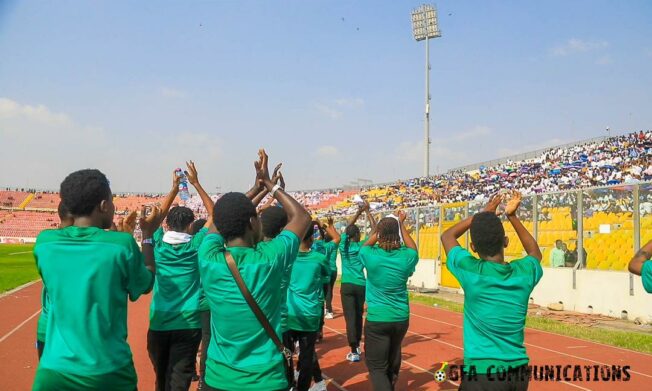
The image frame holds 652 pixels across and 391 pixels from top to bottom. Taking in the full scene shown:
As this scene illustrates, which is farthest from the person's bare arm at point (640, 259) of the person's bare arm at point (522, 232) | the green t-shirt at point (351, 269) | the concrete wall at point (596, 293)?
the concrete wall at point (596, 293)

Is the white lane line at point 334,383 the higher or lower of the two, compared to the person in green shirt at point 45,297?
lower

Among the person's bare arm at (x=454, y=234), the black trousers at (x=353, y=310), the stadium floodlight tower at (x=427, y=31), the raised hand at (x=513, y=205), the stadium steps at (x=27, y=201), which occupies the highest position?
the stadium floodlight tower at (x=427, y=31)

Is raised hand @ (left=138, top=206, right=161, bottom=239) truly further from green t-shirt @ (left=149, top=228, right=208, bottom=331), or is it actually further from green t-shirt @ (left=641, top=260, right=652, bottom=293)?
green t-shirt @ (left=641, top=260, right=652, bottom=293)

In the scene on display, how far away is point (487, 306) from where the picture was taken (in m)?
3.80

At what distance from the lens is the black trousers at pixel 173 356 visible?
198 inches

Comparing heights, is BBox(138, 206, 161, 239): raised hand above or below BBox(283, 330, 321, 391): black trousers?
above

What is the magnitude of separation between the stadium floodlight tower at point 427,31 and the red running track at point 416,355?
34.9 metres

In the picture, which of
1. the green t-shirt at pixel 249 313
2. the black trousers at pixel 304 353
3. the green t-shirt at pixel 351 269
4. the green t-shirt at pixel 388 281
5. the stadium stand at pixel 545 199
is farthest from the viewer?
the stadium stand at pixel 545 199

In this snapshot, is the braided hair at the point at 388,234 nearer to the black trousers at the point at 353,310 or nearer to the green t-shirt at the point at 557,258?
the black trousers at the point at 353,310

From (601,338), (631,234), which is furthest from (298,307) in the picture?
(631,234)


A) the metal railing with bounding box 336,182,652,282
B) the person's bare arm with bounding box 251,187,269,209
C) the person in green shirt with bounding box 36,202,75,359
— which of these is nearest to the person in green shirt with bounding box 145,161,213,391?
the person in green shirt with bounding box 36,202,75,359

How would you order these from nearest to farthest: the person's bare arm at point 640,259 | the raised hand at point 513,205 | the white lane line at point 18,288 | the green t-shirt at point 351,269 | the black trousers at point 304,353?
the person's bare arm at point 640,259
the raised hand at point 513,205
the black trousers at point 304,353
the green t-shirt at point 351,269
the white lane line at point 18,288

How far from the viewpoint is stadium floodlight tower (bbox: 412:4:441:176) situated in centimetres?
4816

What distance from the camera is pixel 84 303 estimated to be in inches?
113
